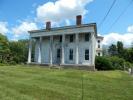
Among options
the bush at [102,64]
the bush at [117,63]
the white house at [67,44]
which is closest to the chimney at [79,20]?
the white house at [67,44]

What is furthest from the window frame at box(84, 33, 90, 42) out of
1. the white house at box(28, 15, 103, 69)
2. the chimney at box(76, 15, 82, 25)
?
the chimney at box(76, 15, 82, 25)

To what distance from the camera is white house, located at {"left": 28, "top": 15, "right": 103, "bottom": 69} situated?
3469cm

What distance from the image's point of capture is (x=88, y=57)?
3525 centimetres

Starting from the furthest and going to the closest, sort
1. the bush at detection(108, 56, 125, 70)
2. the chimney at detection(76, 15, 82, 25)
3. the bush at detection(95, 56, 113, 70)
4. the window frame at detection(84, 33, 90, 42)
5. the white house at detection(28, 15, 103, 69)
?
1. the bush at detection(108, 56, 125, 70)
2. the bush at detection(95, 56, 113, 70)
3. the window frame at detection(84, 33, 90, 42)
4. the chimney at detection(76, 15, 82, 25)
5. the white house at detection(28, 15, 103, 69)

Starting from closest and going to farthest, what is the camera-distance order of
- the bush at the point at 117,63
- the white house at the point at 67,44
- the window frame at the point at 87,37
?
1. the white house at the point at 67,44
2. the window frame at the point at 87,37
3. the bush at the point at 117,63

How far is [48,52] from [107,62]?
1046cm

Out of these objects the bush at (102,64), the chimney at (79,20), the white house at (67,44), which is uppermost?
the chimney at (79,20)

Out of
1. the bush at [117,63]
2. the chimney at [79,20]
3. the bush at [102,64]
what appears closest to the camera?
the chimney at [79,20]

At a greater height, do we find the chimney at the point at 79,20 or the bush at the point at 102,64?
the chimney at the point at 79,20

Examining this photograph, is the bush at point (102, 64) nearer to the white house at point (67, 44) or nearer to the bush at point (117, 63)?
the white house at point (67, 44)

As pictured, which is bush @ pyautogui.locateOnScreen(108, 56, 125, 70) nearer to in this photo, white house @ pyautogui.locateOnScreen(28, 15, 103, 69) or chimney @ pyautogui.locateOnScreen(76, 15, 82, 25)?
white house @ pyautogui.locateOnScreen(28, 15, 103, 69)

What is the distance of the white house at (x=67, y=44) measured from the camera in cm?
3469

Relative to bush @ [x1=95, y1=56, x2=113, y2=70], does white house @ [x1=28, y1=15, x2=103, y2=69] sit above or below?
above

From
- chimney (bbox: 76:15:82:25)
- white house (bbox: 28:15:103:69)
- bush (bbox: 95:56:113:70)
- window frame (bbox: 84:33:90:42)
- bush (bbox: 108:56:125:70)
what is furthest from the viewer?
bush (bbox: 108:56:125:70)
